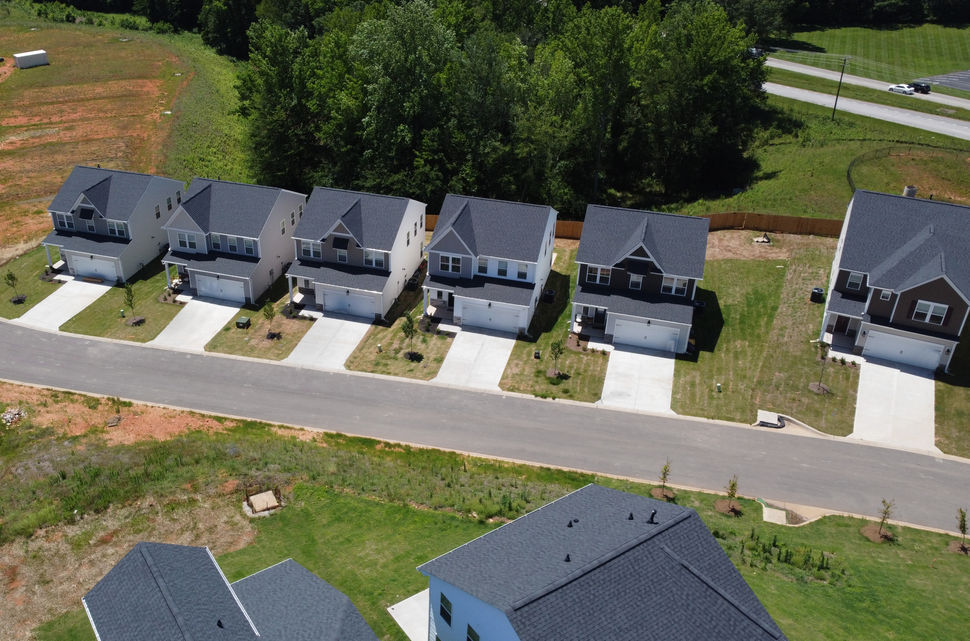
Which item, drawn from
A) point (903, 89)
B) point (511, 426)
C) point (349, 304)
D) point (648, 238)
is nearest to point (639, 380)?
point (511, 426)

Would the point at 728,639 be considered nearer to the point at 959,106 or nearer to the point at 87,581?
the point at 87,581

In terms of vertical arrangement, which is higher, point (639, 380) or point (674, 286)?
point (674, 286)

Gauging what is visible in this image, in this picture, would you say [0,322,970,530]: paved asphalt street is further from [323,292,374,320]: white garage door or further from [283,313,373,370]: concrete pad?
[323,292,374,320]: white garage door

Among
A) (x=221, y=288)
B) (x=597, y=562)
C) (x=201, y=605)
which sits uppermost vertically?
(x=597, y=562)

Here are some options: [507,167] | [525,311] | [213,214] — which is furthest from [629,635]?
[507,167]

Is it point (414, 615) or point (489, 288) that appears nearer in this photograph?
point (414, 615)

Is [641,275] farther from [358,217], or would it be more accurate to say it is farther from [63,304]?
[63,304]
